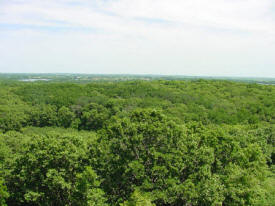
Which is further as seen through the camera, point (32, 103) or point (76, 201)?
point (32, 103)

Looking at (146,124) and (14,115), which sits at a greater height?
(146,124)

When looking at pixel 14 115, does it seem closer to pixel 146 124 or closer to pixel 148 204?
pixel 146 124

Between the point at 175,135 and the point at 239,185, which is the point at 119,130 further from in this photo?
the point at 239,185

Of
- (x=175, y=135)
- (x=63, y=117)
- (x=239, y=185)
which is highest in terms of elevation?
(x=175, y=135)

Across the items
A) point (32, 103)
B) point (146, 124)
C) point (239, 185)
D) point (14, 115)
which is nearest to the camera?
point (239, 185)

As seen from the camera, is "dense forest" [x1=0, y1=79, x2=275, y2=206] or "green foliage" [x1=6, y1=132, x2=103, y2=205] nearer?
"dense forest" [x1=0, y1=79, x2=275, y2=206]

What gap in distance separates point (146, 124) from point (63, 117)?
65588 millimetres

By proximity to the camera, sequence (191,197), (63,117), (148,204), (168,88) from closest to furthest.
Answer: (148,204) < (191,197) < (63,117) < (168,88)

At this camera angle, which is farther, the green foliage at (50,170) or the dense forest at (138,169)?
the green foliage at (50,170)

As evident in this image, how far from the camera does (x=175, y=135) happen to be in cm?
2267

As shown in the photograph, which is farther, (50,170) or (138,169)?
(138,169)

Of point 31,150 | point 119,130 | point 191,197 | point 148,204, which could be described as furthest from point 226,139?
point 31,150

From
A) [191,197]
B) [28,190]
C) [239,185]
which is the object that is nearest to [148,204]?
[191,197]

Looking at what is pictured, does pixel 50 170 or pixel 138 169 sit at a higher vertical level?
pixel 138 169
